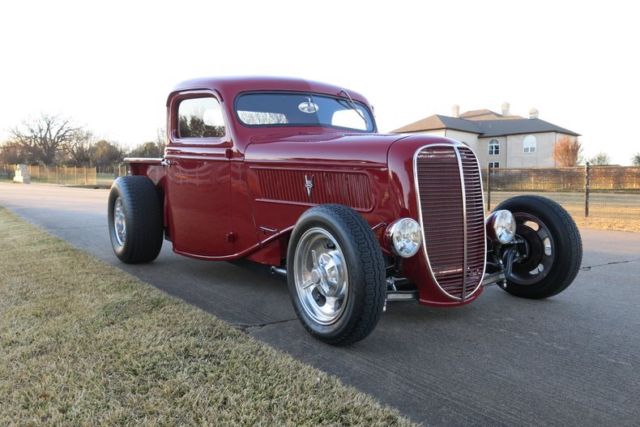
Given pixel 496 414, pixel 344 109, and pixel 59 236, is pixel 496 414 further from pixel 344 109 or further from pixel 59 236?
pixel 59 236

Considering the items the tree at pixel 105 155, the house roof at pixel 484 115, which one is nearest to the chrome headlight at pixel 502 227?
the tree at pixel 105 155

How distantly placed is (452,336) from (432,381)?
30.3 inches

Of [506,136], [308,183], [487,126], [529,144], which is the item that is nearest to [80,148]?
[487,126]

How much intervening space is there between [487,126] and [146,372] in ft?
199

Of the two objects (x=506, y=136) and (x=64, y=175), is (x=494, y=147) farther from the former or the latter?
(x=64, y=175)

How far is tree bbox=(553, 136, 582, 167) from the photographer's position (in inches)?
1903

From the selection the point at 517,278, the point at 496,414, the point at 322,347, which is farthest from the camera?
the point at 517,278

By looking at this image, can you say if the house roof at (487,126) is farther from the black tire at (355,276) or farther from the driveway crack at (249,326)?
the black tire at (355,276)

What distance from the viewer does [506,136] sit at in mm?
55688

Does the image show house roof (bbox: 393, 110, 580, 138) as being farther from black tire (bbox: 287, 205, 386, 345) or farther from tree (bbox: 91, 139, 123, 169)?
black tire (bbox: 287, 205, 386, 345)

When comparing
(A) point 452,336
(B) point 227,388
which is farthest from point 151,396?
(A) point 452,336

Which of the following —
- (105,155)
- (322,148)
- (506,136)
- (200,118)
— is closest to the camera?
(322,148)

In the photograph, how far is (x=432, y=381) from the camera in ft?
8.93

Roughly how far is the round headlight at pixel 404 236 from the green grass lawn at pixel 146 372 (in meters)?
0.99
